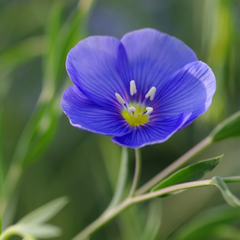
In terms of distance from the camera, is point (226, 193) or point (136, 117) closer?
point (226, 193)

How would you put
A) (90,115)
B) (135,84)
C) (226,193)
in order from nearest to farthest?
1. (226,193)
2. (90,115)
3. (135,84)

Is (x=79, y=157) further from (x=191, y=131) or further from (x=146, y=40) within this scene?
(x=146, y=40)

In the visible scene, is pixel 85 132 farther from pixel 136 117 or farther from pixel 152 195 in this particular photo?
pixel 152 195

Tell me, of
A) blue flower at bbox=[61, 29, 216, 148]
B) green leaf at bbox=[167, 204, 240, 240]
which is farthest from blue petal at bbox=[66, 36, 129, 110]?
green leaf at bbox=[167, 204, 240, 240]

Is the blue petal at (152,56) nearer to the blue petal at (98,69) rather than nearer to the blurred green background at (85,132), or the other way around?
the blue petal at (98,69)

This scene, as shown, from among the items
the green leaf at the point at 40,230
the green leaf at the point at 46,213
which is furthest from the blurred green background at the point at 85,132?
the green leaf at the point at 40,230

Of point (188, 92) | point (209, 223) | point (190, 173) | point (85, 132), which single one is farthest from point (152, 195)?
point (85, 132)

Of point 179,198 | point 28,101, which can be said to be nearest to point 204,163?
point 179,198

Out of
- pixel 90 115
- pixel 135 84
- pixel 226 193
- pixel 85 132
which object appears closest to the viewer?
pixel 226 193
